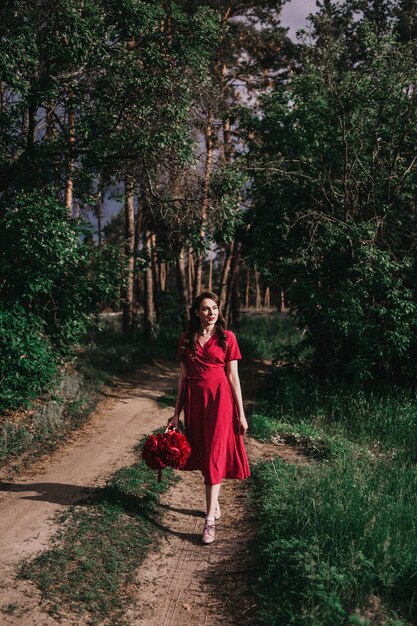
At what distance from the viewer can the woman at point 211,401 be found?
5.81 m

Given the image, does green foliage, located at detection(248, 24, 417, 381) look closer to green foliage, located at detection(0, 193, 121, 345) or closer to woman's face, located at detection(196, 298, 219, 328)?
green foliage, located at detection(0, 193, 121, 345)

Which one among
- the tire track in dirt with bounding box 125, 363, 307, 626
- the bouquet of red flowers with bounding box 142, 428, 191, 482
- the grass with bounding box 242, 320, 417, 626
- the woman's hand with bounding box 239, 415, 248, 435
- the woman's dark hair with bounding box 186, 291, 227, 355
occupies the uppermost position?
the woman's dark hair with bounding box 186, 291, 227, 355

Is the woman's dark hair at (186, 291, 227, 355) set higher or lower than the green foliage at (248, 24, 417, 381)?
lower

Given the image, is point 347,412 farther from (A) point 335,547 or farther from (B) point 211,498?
(A) point 335,547

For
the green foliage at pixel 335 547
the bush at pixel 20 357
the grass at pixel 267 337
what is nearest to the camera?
the green foliage at pixel 335 547

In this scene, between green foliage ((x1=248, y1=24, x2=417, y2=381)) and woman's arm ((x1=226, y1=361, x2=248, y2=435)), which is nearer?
woman's arm ((x1=226, y1=361, x2=248, y2=435))

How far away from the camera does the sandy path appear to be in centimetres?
465

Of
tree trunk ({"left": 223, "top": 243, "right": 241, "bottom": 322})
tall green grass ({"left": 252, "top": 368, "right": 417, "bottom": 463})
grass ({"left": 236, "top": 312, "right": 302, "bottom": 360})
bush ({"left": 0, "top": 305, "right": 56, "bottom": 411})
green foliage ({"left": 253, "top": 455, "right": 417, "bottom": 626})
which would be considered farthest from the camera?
tree trunk ({"left": 223, "top": 243, "right": 241, "bottom": 322})

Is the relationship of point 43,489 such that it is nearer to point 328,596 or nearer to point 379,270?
point 328,596

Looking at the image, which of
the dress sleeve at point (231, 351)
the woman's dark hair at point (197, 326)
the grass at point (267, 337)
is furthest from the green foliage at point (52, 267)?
the grass at point (267, 337)

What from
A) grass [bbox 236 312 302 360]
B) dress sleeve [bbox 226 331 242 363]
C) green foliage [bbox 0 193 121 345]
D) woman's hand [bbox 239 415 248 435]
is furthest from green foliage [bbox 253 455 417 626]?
grass [bbox 236 312 302 360]

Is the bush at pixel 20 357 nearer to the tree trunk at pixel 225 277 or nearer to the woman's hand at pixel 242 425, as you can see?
the woman's hand at pixel 242 425

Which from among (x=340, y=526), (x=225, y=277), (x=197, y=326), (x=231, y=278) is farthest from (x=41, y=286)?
(x=231, y=278)

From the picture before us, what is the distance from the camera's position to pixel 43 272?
898 cm
